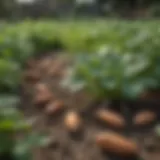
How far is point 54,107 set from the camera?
6.17 ft

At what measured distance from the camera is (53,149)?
159 cm

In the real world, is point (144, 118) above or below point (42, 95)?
above

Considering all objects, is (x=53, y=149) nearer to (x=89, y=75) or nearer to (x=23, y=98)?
(x=89, y=75)

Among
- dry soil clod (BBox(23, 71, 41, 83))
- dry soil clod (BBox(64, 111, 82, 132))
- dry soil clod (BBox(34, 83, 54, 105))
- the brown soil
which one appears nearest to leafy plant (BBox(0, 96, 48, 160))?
the brown soil

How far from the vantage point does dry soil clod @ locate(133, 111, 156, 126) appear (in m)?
1.72

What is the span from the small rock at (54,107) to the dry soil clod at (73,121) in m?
0.08

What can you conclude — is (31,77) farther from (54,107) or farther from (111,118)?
(111,118)

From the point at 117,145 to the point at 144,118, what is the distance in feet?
0.87

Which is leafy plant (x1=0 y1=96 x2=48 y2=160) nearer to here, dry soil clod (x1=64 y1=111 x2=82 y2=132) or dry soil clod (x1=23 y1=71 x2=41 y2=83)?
dry soil clod (x1=64 y1=111 x2=82 y2=132)

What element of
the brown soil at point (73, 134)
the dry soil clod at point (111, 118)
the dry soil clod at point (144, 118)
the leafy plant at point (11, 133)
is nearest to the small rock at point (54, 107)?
the brown soil at point (73, 134)

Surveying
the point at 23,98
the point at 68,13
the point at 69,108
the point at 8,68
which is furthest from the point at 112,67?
the point at 68,13

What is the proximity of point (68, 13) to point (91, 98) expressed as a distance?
6.74m

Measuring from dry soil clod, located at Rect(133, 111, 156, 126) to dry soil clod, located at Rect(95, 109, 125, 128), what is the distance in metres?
0.05

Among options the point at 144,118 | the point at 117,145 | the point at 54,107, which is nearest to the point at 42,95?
the point at 54,107
